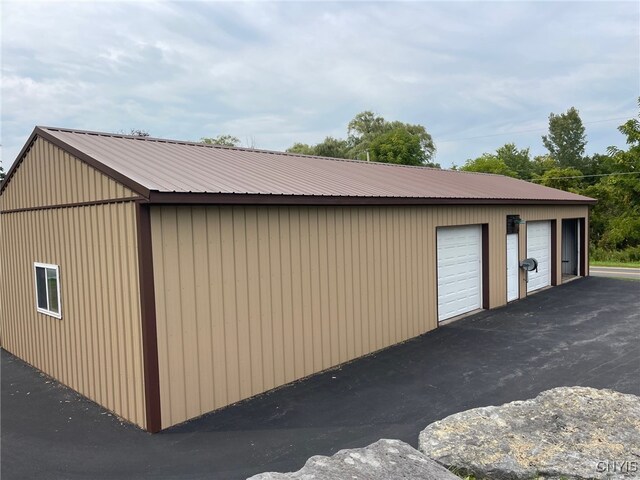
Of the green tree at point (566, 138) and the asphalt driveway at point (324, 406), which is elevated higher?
the green tree at point (566, 138)

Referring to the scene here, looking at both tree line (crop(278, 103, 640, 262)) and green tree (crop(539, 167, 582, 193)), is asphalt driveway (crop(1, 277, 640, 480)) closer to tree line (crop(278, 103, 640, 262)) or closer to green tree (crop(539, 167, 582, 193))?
tree line (crop(278, 103, 640, 262))

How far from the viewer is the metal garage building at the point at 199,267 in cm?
498

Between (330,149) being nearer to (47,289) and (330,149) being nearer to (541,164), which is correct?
(541,164)

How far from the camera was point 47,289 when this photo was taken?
694cm

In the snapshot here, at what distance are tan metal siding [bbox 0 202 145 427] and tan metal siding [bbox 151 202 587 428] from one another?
→ 1.31 ft

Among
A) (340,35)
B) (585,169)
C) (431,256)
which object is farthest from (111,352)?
(585,169)

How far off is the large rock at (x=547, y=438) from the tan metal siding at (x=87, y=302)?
3264 mm

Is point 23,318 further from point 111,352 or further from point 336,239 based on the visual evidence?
point 336,239

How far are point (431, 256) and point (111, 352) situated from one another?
579cm

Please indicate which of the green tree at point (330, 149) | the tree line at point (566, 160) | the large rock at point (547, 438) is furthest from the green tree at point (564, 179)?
the large rock at point (547, 438)

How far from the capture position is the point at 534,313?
10.1 metres

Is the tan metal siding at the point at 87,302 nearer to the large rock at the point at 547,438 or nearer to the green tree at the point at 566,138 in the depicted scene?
the large rock at the point at 547,438

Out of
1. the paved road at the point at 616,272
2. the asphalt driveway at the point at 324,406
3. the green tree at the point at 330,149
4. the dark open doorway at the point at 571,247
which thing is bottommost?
the paved road at the point at 616,272

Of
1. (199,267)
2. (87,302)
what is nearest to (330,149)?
(87,302)
